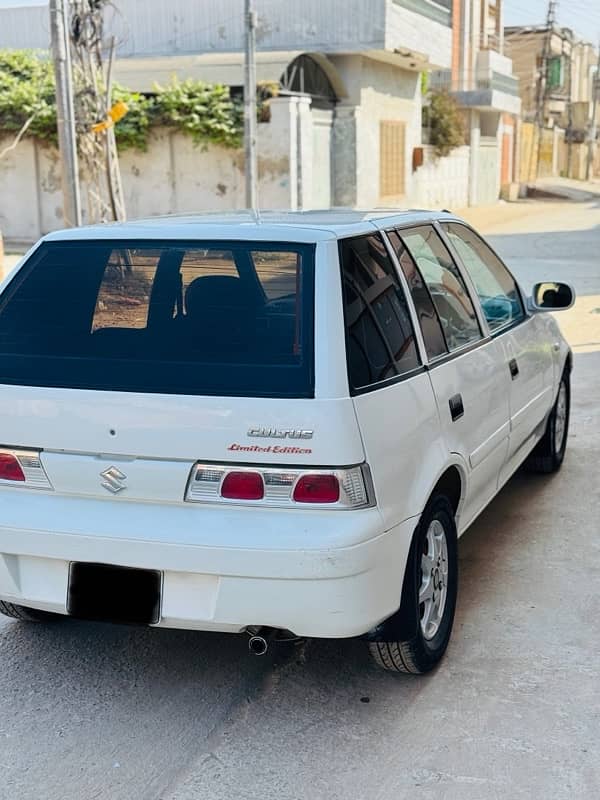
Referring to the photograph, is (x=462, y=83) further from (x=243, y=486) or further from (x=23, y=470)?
(x=243, y=486)

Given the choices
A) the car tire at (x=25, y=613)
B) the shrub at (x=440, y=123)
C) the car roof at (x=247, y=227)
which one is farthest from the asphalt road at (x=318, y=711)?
the shrub at (x=440, y=123)

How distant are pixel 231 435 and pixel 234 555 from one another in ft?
1.20

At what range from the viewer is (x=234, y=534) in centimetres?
323

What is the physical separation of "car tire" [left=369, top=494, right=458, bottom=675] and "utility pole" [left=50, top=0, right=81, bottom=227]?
9370 mm

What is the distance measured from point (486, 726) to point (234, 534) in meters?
1.08

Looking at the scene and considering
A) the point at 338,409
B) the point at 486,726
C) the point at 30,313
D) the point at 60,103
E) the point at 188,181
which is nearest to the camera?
the point at 338,409

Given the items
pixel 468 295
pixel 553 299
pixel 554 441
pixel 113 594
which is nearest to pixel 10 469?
pixel 113 594

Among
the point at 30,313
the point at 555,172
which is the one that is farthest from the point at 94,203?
the point at 555,172

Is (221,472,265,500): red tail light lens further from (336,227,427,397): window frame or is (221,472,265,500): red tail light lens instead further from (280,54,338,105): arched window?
(280,54,338,105): arched window

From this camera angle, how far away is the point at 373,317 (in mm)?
3604

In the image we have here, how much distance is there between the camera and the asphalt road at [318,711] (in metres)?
3.16

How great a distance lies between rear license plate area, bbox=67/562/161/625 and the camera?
3367mm

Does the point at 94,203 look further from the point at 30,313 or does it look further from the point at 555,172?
the point at 555,172

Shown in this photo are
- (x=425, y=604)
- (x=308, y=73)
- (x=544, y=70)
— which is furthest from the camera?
(x=544, y=70)
